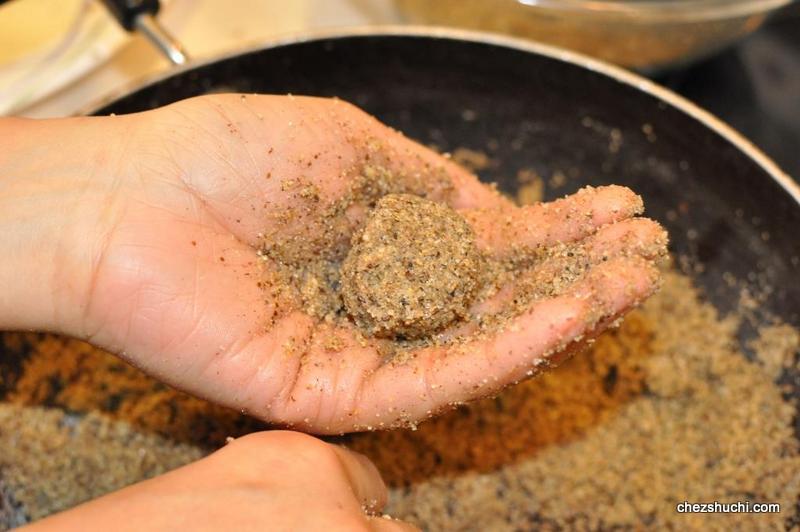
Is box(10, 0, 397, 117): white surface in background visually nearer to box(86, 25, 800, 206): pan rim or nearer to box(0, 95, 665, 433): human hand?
box(86, 25, 800, 206): pan rim

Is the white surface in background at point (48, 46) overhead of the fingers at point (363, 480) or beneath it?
overhead

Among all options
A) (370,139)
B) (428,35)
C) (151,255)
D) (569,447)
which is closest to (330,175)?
(370,139)

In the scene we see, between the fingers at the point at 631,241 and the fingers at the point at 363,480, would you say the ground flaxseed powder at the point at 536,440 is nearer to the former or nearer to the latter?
the fingers at the point at 363,480

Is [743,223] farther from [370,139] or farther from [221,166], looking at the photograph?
[221,166]

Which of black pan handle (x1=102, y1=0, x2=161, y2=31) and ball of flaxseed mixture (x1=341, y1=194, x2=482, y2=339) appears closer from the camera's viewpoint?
ball of flaxseed mixture (x1=341, y1=194, x2=482, y2=339)

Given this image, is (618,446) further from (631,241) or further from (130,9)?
(130,9)

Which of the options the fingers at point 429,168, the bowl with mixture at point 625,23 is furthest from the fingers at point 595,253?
the bowl with mixture at point 625,23

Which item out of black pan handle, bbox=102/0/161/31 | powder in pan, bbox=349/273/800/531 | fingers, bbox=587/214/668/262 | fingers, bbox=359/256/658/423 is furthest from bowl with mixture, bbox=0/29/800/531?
fingers, bbox=587/214/668/262
